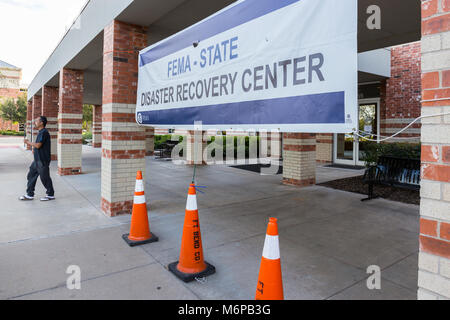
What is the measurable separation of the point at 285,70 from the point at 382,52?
10.3 m

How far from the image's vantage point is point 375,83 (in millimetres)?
12625

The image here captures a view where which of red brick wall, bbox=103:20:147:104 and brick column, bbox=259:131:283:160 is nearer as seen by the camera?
red brick wall, bbox=103:20:147:104

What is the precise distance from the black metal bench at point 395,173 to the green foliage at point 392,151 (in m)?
0.78

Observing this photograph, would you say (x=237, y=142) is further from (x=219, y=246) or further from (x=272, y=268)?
(x=272, y=268)

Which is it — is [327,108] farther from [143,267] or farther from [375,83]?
[375,83]

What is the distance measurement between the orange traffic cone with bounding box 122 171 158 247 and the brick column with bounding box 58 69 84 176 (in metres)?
7.64

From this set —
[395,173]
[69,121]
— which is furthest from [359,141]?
[69,121]

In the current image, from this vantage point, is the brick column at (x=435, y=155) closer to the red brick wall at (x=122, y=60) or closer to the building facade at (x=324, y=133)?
the building facade at (x=324, y=133)

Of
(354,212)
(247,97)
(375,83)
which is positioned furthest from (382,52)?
(247,97)

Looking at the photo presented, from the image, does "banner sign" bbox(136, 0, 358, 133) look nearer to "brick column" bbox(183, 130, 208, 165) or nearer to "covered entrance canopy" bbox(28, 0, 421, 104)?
"covered entrance canopy" bbox(28, 0, 421, 104)

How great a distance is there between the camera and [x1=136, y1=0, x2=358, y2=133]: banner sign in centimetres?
228

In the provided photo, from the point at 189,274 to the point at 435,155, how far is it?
251 centimetres

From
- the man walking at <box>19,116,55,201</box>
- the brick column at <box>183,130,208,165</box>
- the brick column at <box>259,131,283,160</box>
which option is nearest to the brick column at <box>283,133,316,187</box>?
→ the brick column at <box>183,130,208,165</box>
